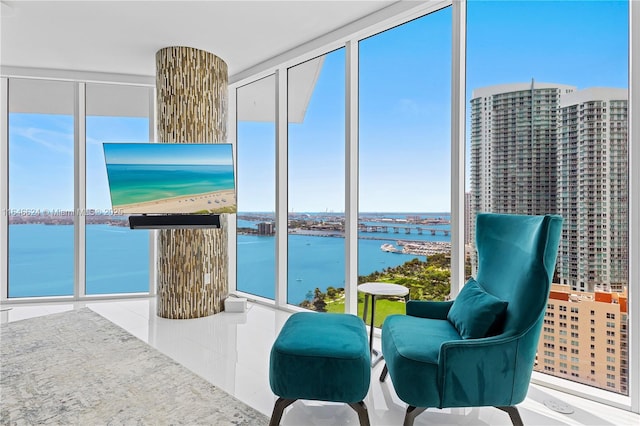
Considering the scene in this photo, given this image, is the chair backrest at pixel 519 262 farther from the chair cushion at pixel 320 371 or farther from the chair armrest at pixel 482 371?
the chair cushion at pixel 320 371

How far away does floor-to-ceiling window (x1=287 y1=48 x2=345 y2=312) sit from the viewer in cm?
378

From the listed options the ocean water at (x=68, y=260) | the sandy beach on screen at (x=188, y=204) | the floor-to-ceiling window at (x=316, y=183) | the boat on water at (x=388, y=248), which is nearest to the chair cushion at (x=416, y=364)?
the boat on water at (x=388, y=248)

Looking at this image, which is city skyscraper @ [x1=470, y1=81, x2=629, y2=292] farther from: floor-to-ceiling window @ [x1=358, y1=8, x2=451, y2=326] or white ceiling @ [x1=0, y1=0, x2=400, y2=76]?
white ceiling @ [x1=0, y1=0, x2=400, y2=76]

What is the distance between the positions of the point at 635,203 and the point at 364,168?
6.67 feet

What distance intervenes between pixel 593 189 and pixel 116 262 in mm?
5106

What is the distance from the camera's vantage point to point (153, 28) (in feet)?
11.4

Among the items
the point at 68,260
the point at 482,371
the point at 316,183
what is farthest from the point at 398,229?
the point at 68,260

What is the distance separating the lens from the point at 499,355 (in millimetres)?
1677

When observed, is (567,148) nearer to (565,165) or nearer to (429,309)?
(565,165)

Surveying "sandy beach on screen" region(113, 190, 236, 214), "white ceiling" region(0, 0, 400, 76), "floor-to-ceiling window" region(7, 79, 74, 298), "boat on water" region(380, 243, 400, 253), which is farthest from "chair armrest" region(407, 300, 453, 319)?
"floor-to-ceiling window" region(7, 79, 74, 298)

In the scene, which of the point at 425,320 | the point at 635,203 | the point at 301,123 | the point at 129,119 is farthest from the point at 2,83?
the point at 635,203

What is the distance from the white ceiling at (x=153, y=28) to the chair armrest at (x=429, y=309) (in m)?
2.43

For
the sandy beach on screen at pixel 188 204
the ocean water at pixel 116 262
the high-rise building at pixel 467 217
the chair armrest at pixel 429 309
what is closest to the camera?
the chair armrest at pixel 429 309

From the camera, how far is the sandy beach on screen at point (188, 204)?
357cm
